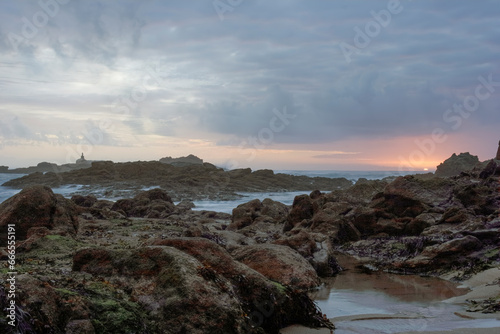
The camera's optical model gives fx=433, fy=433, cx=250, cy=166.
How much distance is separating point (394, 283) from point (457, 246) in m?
1.98

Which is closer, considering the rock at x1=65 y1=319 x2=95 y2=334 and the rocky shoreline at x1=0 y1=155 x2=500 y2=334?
the rock at x1=65 y1=319 x2=95 y2=334

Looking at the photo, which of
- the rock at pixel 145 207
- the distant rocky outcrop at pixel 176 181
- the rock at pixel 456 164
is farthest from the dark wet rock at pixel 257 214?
the rock at pixel 456 164

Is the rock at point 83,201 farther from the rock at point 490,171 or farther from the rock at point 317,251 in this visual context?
the rock at point 490,171

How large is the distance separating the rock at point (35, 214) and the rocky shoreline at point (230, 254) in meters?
0.03

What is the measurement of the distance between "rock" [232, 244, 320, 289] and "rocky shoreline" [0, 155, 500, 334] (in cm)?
2

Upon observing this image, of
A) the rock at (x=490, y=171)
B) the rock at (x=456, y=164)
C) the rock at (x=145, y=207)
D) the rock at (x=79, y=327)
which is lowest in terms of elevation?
the rock at (x=145, y=207)

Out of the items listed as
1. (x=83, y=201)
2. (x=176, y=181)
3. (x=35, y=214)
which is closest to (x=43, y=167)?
(x=176, y=181)

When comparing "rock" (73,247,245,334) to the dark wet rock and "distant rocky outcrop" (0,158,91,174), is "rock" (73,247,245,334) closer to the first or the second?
the dark wet rock

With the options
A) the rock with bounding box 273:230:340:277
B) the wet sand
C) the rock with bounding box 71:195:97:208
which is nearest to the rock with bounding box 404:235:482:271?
the wet sand

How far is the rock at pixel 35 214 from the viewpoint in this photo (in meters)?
10.4

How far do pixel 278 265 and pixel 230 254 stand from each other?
2.87 ft

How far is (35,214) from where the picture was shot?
1090 cm

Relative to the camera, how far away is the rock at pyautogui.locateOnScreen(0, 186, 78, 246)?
34.3 ft

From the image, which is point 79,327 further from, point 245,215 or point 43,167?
point 43,167
